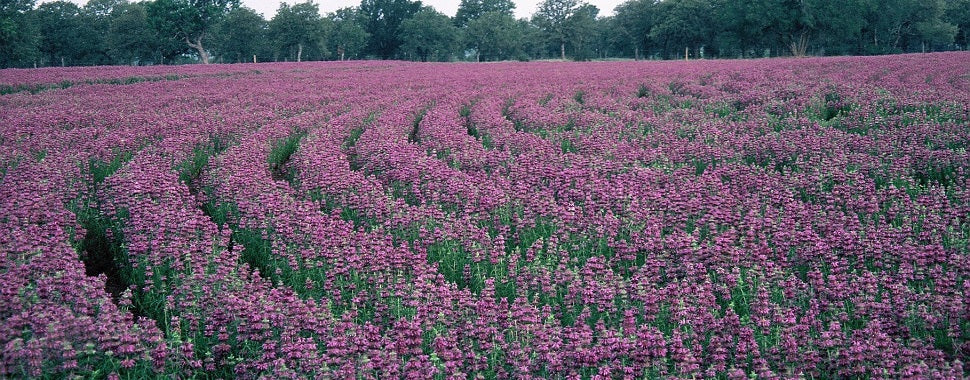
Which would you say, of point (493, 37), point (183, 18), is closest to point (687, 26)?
point (493, 37)

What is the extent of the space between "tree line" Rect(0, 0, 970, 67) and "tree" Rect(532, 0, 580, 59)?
448 mm

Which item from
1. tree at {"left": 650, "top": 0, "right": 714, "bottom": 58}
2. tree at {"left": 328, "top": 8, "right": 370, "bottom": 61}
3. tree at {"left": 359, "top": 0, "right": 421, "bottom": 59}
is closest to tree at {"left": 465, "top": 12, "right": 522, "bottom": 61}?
tree at {"left": 359, "top": 0, "right": 421, "bottom": 59}

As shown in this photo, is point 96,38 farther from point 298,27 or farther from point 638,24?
point 638,24

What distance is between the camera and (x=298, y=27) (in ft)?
226

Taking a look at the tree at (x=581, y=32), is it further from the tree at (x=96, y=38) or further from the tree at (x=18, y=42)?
the tree at (x=18, y=42)

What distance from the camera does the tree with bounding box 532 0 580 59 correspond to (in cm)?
10244

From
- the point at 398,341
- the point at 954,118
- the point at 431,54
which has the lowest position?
the point at 398,341

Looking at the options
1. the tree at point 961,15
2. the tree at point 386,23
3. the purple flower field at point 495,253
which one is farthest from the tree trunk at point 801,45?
the purple flower field at point 495,253

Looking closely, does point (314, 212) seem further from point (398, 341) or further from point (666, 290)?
point (666, 290)

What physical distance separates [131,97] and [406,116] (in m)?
8.12

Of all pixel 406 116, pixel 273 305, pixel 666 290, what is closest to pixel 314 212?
pixel 273 305

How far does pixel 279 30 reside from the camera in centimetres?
6931

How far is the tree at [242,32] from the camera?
2672 inches

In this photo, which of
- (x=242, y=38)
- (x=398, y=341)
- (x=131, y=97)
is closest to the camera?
(x=398, y=341)
